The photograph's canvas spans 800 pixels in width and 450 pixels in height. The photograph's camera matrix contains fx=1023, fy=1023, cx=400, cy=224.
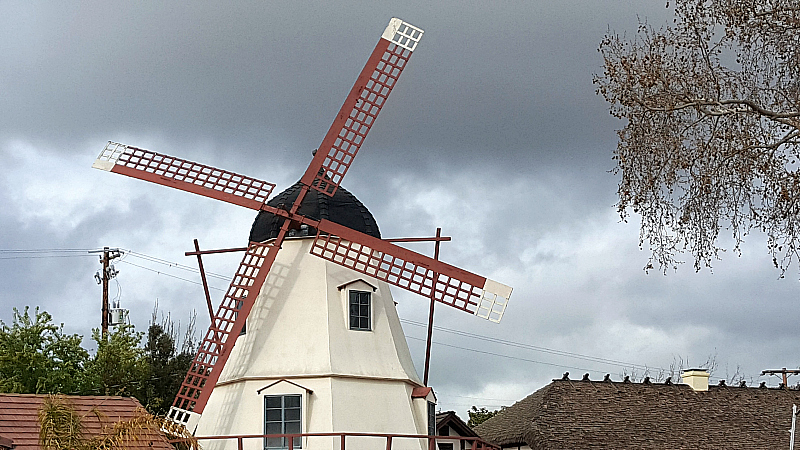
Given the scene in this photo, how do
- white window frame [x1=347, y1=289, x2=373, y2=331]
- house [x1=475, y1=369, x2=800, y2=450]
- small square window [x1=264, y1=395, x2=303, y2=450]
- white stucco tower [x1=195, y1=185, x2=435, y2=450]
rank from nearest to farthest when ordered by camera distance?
1. small square window [x1=264, y1=395, x2=303, y2=450]
2. white stucco tower [x1=195, y1=185, x2=435, y2=450]
3. white window frame [x1=347, y1=289, x2=373, y2=331]
4. house [x1=475, y1=369, x2=800, y2=450]

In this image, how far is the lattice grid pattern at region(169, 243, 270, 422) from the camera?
1875 centimetres

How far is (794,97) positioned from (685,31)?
3.98 feet

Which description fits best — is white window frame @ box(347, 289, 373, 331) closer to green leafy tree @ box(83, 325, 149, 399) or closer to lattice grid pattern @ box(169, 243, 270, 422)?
lattice grid pattern @ box(169, 243, 270, 422)

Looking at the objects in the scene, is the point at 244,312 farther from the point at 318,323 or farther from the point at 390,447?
the point at 390,447

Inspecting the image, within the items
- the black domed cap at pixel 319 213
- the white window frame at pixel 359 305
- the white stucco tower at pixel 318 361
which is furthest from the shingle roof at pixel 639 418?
the black domed cap at pixel 319 213

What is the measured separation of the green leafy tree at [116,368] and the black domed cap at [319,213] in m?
9.67

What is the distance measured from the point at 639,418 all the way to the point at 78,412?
14.1 m

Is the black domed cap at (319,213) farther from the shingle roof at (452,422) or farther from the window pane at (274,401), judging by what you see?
the shingle roof at (452,422)

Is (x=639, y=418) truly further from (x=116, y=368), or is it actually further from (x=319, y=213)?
(x=116, y=368)

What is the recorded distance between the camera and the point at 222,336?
19172 mm

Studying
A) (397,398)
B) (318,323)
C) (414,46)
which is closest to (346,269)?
(318,323)

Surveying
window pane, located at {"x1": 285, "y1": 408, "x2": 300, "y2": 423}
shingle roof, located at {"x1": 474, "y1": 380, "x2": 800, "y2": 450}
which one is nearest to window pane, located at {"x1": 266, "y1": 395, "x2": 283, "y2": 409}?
window pane, located at {"x1": 285, "y1": 408, "x2": 300, "y2": 423}

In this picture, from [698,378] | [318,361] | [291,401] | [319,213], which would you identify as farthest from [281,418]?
[698,378]

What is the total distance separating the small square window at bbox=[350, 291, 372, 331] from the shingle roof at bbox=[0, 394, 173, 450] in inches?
167
